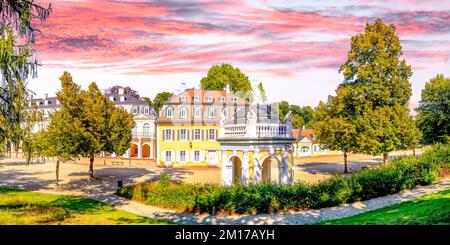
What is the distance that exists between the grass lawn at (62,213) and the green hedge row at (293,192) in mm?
2503

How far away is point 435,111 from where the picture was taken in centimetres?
3712

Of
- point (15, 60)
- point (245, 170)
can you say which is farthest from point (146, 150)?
point (15, 60)

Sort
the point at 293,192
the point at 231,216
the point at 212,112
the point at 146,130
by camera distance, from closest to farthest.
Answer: the point at 231,216 → the point at 293,192 → the point at 212,112 → the point at 146,130

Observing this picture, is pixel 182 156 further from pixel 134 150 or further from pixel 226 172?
pixel 226 172

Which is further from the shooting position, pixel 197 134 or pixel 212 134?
pixel 212 134

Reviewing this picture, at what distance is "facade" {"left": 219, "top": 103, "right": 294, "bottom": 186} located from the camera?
17812 millimetres

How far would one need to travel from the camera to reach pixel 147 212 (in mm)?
17781

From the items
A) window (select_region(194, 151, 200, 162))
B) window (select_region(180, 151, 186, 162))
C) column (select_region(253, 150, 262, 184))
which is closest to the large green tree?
window (select_region(180, 151, 186, 162))

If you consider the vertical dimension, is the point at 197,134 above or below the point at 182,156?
above

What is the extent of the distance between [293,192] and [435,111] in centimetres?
2768

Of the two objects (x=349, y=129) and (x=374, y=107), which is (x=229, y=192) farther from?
(x=374, y=107)

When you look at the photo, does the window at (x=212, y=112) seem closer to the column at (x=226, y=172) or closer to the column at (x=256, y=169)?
the column at (x=226, y=172)
